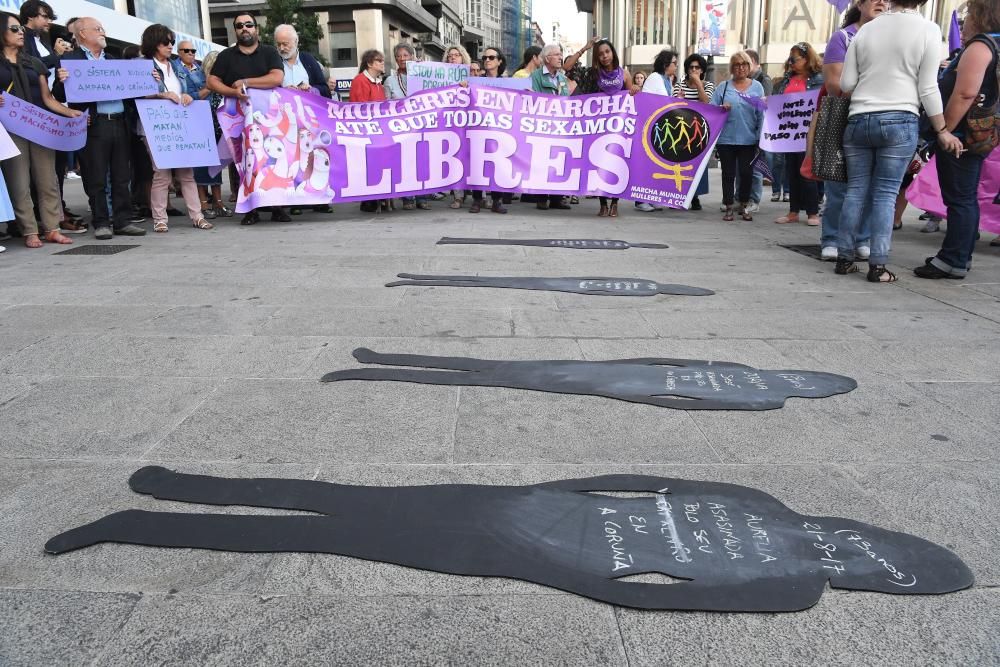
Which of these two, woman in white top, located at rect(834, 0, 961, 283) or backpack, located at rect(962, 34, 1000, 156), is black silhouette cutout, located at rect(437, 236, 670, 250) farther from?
backpack, located at rect(962, 34, 1000, 156)

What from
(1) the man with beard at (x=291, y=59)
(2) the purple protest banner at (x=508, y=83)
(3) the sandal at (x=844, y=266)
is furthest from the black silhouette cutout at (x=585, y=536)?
(2) the purple protest banner at (x=508, y=83)

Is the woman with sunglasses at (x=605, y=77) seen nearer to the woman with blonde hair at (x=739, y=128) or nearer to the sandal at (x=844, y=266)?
the woman with blonde hair at (x=739, y=128)

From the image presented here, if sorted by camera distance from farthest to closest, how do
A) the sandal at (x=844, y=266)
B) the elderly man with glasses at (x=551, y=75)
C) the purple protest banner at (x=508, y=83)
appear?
the purple protest banner at (x=508, y=83), the elderly man with glasses at (x=551, y=75), the sandal at (x=844, y=266)

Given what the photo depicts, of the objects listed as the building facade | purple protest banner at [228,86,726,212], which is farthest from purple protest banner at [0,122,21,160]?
the building facade

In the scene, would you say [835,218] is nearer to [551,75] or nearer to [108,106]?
[551,75]

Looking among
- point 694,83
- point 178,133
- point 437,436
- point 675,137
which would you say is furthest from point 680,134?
point 437,436

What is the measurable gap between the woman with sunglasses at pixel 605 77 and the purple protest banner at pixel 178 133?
4540mm

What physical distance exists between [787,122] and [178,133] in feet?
22.4

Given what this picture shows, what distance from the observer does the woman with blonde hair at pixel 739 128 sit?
8828 mm

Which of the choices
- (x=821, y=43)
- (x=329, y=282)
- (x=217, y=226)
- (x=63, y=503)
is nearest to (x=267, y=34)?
(x=821, y=43)

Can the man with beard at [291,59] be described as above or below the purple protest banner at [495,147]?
above

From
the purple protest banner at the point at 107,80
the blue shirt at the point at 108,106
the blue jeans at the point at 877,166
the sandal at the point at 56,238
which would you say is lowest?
the sandal at the point at 56,238

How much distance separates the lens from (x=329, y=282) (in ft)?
18.2

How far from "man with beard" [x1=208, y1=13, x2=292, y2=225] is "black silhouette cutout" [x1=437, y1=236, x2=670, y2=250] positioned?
110 inches
